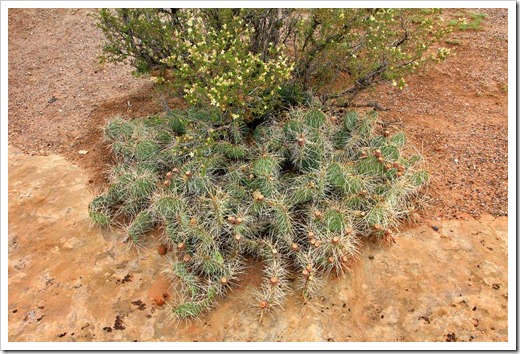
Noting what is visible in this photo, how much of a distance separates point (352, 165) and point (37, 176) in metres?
3.57

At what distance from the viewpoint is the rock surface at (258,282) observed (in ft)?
11.5

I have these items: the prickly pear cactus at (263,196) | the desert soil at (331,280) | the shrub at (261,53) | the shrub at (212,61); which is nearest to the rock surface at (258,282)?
the desert soil at (331,280)

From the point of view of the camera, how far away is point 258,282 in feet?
12.8

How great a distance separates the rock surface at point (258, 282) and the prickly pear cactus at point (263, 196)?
0.16 meters

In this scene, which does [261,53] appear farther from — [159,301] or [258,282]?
[159,301]

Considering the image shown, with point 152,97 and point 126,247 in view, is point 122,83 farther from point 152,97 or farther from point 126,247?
point 126,247

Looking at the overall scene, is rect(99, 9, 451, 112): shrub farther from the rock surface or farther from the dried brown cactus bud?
the dried brown cactus bud

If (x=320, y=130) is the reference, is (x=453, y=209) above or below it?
below

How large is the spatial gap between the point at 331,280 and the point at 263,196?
965 mm

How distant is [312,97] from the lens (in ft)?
16.3

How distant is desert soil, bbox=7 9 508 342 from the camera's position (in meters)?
3.55

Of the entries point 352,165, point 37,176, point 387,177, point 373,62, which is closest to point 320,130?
point 352,165

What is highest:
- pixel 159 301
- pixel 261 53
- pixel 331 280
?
pixel 261 53

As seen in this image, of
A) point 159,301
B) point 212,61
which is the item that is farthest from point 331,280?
point 212,61
